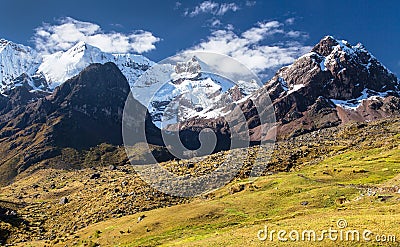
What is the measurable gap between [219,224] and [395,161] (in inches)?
2685

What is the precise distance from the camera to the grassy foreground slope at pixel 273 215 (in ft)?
164

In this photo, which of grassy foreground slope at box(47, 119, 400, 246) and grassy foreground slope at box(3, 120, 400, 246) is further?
grassy foreground slope at box(47, 119, 400, 246)


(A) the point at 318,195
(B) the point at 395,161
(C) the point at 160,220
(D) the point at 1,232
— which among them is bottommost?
(D) the point at 1,232

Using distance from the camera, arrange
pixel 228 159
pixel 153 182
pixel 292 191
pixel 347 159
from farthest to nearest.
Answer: pixel 228 159, pixel 347 159, pixel 153 182, pixel 292 191

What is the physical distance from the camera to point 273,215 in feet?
236

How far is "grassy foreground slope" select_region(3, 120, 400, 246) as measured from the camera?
49.8 metres

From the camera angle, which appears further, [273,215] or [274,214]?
[274,214]

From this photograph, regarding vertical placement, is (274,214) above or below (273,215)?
above

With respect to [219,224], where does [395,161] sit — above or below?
above

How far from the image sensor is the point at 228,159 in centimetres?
14825

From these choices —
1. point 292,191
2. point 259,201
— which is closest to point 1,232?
point 259,201

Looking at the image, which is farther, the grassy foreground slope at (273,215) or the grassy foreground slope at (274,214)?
the grassy foreground slope at (274,214)

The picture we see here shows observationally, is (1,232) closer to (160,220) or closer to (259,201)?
(160,220)

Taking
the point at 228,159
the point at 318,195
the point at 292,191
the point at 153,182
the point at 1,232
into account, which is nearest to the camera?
the point at 318,195
